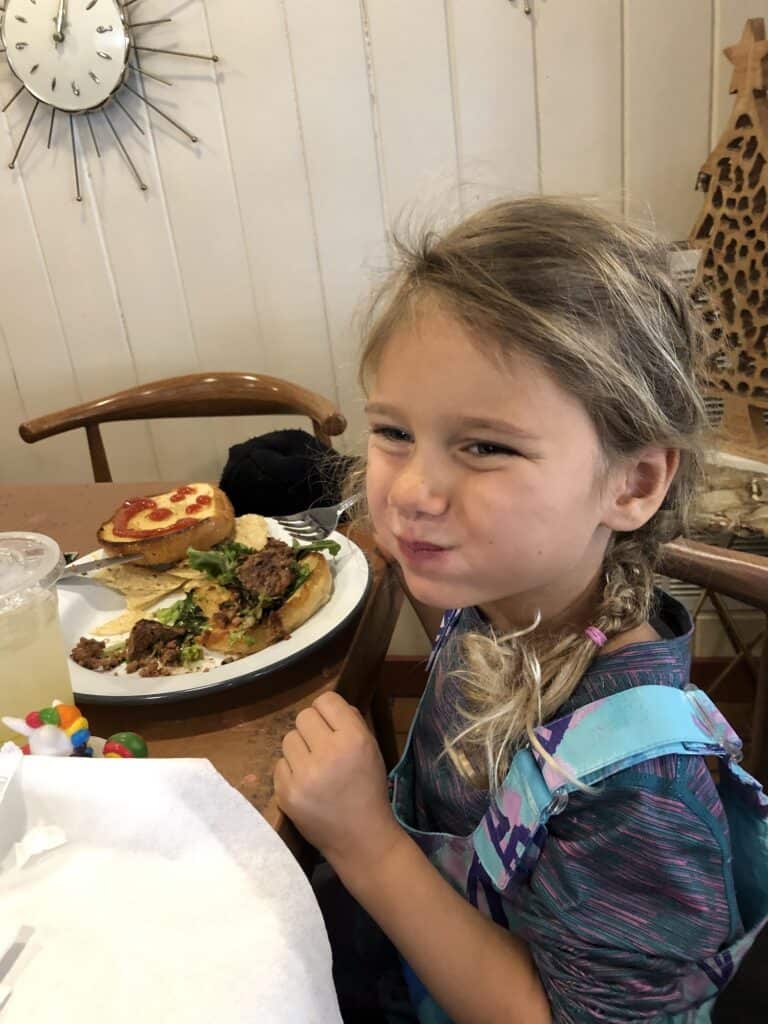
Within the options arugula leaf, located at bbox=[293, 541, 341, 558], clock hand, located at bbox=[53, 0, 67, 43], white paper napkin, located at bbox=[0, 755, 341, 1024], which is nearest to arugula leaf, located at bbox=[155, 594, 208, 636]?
arugula leaf, located at bbox=[293, 541, 341, 558]

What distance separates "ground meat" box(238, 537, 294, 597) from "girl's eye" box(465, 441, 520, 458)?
0.92 feet

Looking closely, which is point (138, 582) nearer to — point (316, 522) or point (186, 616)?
point (186, 616)

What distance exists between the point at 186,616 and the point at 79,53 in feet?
4.39

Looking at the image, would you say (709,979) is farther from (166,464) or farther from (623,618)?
(166,464)

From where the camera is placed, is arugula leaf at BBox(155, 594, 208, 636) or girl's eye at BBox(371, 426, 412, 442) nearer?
girl's eye at BBox(371, 426, 412, 442)

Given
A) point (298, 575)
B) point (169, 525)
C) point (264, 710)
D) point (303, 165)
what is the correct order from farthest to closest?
point (303, 165), point (169, 525), point (298, 575), point (264, 710)

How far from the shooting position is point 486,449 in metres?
0.60

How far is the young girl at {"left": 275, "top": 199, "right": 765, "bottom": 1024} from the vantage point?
1.88 feet

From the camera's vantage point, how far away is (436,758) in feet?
2.61

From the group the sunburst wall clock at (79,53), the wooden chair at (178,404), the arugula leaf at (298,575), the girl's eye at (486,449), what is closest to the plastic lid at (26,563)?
the arugula leaf at (298,575)

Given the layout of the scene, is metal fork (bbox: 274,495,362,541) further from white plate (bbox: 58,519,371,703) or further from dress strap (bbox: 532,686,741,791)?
dress strap (bbox: 532,686,741,791)

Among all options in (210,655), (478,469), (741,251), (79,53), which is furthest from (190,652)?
(79,53)

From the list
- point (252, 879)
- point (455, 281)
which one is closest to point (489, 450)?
point (455, 281)

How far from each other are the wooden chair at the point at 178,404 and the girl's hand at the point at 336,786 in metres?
0.83
